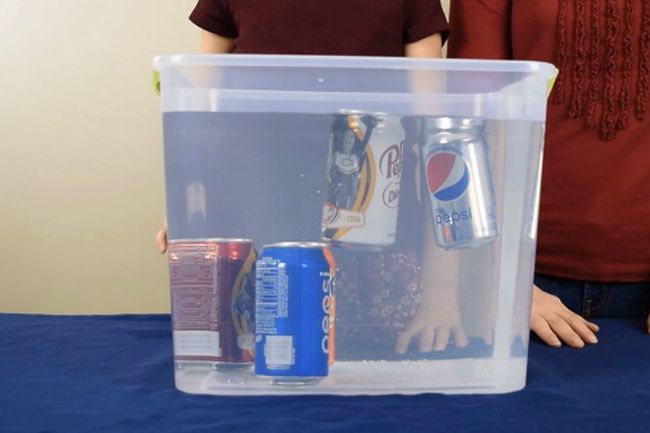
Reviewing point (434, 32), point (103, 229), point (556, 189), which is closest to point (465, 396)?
point (556, 189)

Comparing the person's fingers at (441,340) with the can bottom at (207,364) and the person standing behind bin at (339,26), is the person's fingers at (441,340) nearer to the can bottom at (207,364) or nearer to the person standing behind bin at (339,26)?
the can bottom at (207,364)

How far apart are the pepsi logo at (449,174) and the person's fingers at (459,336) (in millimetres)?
142

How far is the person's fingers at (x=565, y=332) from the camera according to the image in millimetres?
962

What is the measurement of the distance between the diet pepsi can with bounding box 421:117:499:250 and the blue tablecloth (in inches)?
6.5

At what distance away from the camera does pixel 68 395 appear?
740mm

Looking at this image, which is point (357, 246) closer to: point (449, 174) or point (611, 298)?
point (449, 174)

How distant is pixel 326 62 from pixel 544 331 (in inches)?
18.5

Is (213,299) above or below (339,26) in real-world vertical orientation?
below

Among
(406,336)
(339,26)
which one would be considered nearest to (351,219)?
(406,336)

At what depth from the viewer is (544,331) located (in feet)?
3.23

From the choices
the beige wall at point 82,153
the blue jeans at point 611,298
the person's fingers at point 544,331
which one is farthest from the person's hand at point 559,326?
the beige wall at point 82,153

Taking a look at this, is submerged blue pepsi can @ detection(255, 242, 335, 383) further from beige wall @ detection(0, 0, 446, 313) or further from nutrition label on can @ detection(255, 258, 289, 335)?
beige wall @ detection(0, 0, 446, 313)

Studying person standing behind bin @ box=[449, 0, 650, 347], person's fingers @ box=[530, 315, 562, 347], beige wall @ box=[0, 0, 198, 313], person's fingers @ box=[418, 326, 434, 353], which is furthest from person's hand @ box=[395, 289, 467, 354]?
beige wall @ box=[0, 0, 198, 313]

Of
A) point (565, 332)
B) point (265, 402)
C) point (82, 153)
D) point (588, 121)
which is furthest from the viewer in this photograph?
point (82, 153)
